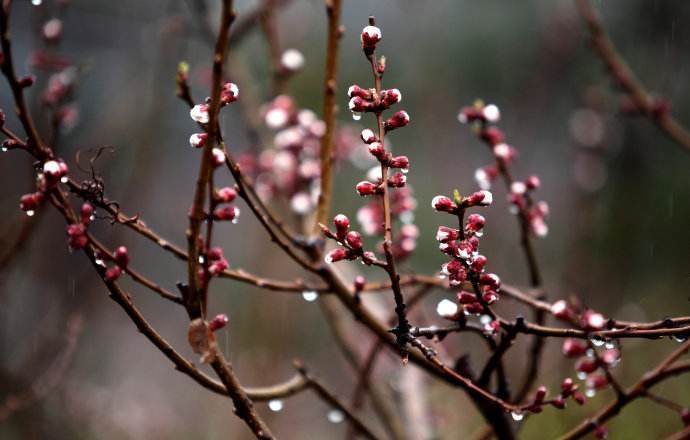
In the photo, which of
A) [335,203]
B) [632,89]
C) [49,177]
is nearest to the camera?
[49,177]

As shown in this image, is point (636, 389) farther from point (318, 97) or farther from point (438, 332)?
point (318, 97)

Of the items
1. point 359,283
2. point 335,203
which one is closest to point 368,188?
point 359,283

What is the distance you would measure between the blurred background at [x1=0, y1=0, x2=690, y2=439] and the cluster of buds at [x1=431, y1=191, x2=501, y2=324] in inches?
24.8

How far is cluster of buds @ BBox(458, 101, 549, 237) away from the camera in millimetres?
1415


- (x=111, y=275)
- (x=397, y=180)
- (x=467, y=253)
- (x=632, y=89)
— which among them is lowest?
(x=111, y=275)

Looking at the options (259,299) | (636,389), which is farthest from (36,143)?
(259,299)

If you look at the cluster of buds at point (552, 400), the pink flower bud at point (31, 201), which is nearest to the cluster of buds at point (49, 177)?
the pink flower bud at point (31, 201)

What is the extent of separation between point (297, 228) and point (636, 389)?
3.46ft

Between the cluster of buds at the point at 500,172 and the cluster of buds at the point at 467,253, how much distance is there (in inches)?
17.2

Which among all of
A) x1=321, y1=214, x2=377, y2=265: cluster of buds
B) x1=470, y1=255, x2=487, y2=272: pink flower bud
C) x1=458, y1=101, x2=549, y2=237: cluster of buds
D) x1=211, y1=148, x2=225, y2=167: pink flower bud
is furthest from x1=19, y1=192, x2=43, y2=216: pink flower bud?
x1=458, y1=101, x2=549, y2=237: cluster of buds

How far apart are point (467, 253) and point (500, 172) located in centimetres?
57

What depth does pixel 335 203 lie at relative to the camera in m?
6.07

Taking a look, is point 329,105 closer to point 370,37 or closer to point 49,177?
point 370,37

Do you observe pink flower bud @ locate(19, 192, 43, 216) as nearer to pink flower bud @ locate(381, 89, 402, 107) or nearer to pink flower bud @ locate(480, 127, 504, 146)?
pink flower bud @ locate(381, 89, 402, 107)
